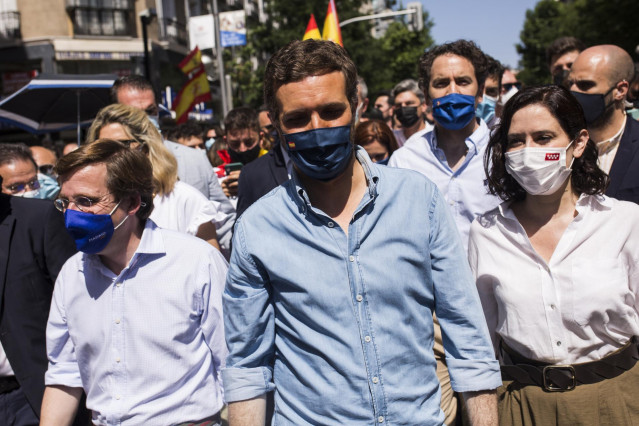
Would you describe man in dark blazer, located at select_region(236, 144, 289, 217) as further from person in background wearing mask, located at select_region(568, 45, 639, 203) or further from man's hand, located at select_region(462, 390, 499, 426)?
man's hand, located at select_region(462, 390, 499, 426)

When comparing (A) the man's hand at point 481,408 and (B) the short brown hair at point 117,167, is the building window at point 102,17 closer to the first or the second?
(B) the short brown hair at point 117,167

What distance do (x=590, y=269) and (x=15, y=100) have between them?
774cm

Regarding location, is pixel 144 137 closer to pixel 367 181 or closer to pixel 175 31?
pixel 367 181

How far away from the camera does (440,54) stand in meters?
4.09

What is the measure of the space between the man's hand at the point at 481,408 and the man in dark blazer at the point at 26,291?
233 centimetres

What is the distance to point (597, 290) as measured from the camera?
108 inches

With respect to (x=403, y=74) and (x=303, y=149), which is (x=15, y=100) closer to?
(x=303, y=149)

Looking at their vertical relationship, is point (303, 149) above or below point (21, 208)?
above

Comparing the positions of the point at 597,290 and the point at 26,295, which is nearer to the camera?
the point at 597,290

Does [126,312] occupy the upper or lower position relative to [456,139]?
lower

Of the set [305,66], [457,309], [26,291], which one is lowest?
[26,291]

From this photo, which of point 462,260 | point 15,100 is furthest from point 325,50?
point 15,100

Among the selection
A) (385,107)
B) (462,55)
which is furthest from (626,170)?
(385,107)

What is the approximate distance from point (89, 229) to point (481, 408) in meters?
1.73
